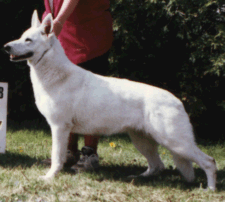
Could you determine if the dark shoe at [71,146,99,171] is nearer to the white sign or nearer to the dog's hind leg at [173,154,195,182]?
the dog's hind leg at [173,154,195,182]

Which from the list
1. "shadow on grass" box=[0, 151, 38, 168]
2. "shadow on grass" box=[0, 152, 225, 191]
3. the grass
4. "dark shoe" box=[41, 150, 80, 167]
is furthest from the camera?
"dark shoe" box=[41, 150, 80, 167]

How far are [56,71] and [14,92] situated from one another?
3354 mm

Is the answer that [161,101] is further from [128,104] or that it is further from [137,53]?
[137,53]

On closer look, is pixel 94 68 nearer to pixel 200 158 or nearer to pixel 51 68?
pixel 51 68

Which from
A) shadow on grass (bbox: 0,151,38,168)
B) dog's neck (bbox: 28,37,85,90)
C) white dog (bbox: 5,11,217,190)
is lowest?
shadow on grass (bbox: 0,151,38,168)

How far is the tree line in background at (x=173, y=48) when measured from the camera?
Result: 4.68m

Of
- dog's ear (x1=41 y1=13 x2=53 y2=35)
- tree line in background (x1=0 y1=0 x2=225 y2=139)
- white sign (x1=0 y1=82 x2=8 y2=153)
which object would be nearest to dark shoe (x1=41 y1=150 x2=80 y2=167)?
white sign (x1=0 y1=82 x2=8 y2=153)

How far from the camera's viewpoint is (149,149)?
3.09m

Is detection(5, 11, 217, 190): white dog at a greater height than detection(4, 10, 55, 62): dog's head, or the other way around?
detection(4, 10, 55, 62): dog's head

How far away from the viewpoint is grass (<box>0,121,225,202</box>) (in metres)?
2.29

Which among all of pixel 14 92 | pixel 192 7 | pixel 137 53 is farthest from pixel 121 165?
pixel 14 92

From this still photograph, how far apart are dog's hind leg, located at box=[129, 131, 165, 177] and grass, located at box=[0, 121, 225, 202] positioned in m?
0.11

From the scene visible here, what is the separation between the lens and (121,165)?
3439 millimetres

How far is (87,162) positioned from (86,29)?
4.45ft
